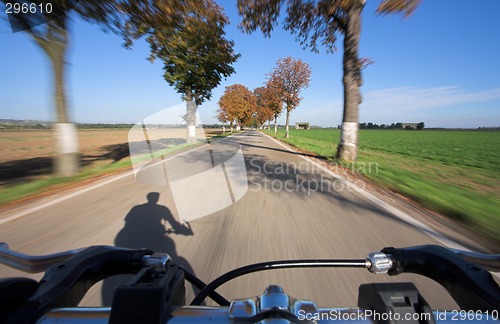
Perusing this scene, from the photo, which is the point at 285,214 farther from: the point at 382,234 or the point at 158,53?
the point at 158,53

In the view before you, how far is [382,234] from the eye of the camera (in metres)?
3.29

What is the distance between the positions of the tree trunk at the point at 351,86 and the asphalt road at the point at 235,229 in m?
4.61

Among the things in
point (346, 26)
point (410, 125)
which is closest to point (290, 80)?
point (346, 26)

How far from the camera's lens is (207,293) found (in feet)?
3.46

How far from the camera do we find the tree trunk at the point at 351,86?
31.4ft

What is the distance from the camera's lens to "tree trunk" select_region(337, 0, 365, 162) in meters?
9.59

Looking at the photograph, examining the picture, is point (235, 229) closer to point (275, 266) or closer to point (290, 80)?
point (275, 266)

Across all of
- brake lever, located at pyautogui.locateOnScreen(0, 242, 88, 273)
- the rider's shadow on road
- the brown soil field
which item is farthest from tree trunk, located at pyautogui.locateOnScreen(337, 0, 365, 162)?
brake lever, located at pyautogui.locateOnScreen(0, 242, 88, 273)

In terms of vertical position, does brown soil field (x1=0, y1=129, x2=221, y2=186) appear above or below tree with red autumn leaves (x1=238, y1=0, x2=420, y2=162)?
below

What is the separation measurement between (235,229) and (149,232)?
118cm

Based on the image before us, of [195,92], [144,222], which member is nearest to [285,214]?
[144,222]

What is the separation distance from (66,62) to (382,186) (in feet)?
32.1

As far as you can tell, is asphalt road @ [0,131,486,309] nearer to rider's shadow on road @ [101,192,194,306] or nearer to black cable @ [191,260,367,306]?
rider's shadow on road @ [101,192,194,306]

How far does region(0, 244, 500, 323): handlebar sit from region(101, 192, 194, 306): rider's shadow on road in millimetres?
1162
